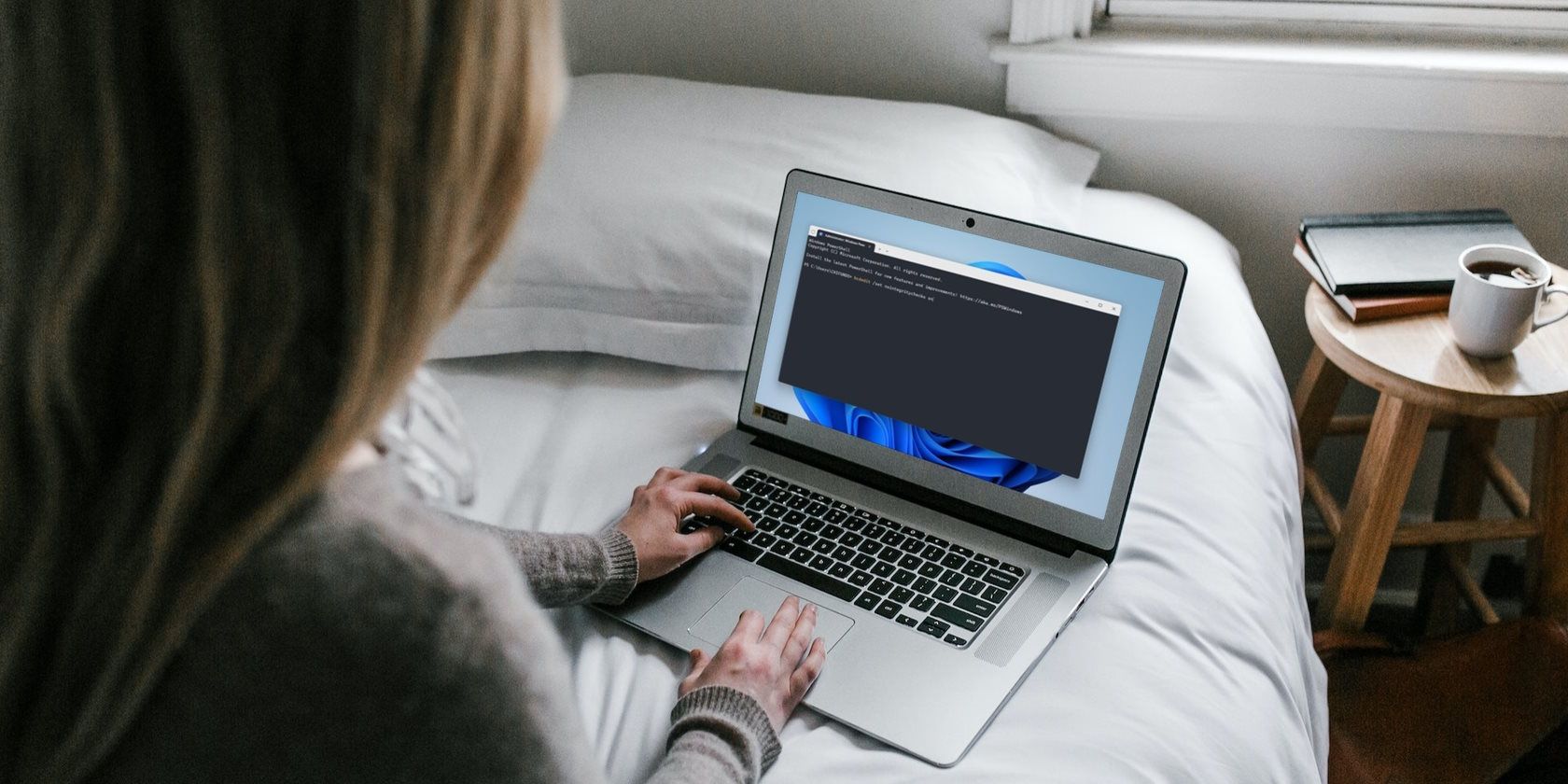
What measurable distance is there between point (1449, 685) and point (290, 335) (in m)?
1.33

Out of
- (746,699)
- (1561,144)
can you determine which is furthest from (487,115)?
(1561,144)

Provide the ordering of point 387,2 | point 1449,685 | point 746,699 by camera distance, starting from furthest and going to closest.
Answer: point 1449,685
point 746,699
point 387,2

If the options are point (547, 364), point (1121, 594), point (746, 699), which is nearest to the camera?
point (746, 699)

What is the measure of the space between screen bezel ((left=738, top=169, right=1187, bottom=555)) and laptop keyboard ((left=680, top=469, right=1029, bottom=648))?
5 cm

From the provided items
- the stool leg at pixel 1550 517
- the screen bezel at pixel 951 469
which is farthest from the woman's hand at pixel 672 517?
the stool leg at pixel 1550 517

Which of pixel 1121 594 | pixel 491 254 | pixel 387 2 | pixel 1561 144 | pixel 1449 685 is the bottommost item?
pixel 1449 685

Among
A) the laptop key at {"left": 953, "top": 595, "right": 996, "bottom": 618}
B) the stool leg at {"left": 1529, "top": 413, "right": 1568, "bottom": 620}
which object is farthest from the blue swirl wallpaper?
the stool leg at {"left": 1529, "top": 413, "right": 1568, "bottom": 620}

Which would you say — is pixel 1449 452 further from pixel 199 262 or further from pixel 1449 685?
pixel 199 262

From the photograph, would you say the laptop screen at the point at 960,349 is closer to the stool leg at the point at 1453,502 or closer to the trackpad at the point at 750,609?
the trackpad at the point at 750,609

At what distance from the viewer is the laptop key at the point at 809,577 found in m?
0.86

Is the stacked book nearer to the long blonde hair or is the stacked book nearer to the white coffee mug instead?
the white coffee mug

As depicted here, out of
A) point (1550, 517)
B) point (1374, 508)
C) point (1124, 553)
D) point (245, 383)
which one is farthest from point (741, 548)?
point (1550, 517)

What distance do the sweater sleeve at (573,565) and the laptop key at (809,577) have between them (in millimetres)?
114

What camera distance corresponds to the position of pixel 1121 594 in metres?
0.86
